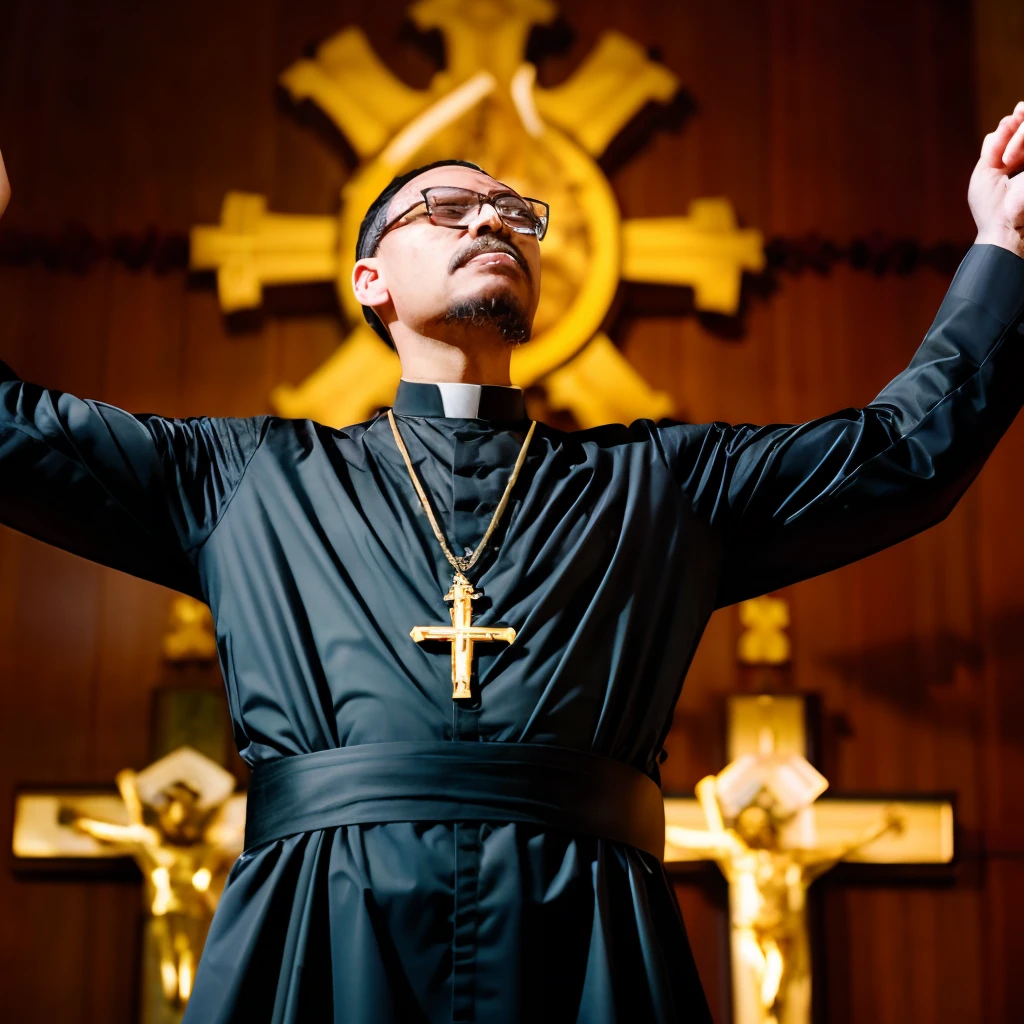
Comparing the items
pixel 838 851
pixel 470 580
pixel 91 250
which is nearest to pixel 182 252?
pixel 91 250

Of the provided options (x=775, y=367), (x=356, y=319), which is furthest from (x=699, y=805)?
(x=356, y=319)

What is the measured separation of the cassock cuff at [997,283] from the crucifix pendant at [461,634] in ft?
2.47

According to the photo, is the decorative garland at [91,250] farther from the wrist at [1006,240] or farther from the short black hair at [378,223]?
the wrist at [1006,240]

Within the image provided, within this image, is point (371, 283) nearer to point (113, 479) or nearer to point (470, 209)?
point (470, 209)

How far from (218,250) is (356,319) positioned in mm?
393

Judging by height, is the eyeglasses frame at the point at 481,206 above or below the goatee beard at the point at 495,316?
above

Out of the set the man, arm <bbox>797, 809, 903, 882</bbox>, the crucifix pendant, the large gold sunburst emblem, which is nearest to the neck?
the man

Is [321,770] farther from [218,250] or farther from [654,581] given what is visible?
[218,250]

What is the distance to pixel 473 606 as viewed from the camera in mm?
1761

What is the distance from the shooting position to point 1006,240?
1967mm

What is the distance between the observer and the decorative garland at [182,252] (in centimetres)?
377

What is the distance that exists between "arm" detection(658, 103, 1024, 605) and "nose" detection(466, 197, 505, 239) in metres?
0.38

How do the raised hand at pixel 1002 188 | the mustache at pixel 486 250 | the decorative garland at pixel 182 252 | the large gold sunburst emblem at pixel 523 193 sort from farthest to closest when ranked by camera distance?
the decorative garland at pixel 182 252, the large gold sunburst emblem at pixel 523 193, the mustache at pixel 486 250, the raised hand at pixel 1002 188

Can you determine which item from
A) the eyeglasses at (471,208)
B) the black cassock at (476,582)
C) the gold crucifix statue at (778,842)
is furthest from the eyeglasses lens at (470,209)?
the gold crucifix statue at (778,842)
